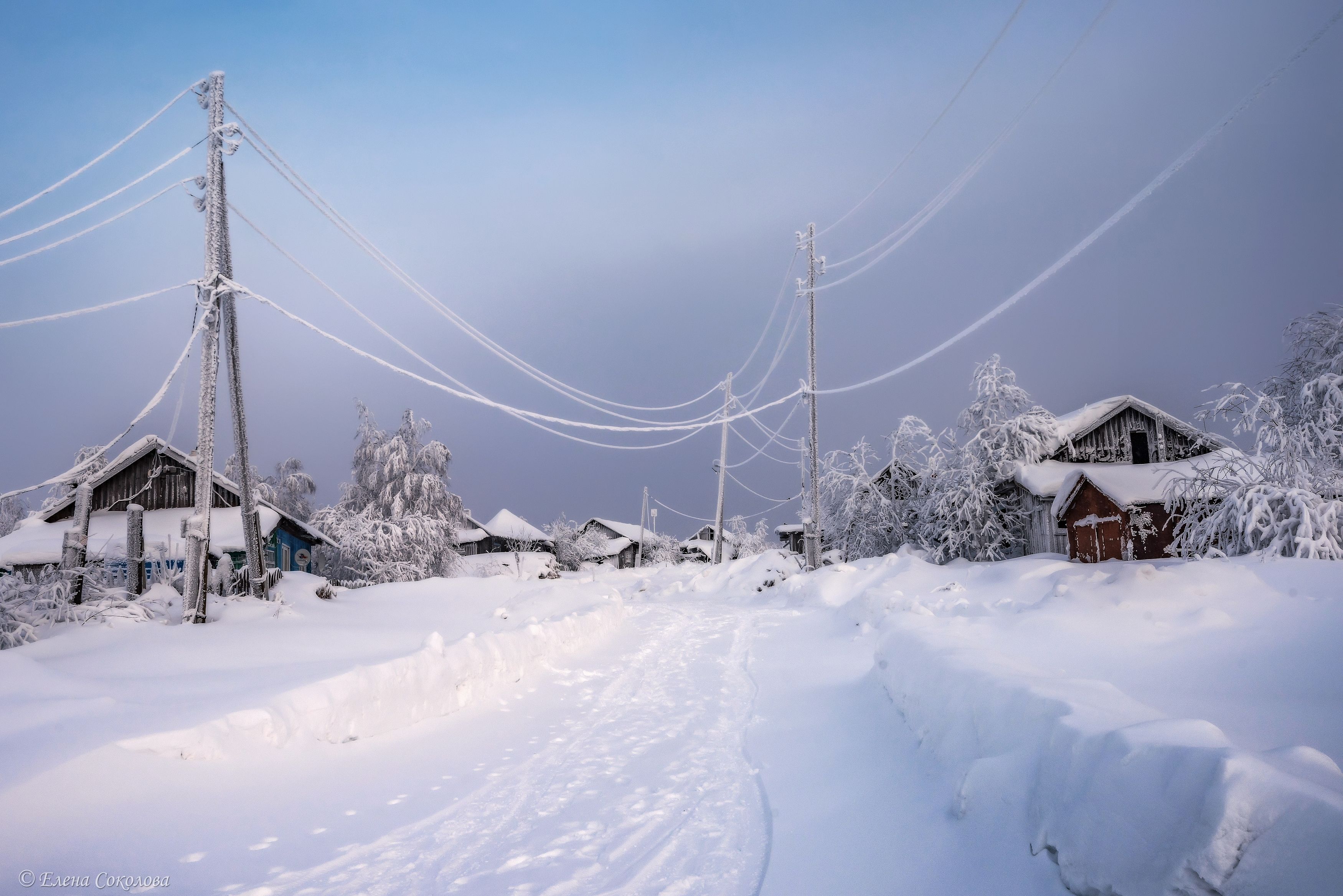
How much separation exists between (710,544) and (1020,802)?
83.5m

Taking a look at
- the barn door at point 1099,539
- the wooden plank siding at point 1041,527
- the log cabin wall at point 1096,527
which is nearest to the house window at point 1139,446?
the wooden plank siding at point 1041,527

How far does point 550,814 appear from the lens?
4523 mm

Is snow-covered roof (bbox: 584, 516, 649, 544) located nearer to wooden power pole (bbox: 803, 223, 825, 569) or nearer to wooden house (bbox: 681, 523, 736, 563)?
wooden house (bbox: 681, 523, 736, 563)

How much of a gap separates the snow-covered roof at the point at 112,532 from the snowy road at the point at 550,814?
18.1m

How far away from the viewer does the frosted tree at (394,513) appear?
36500 mm

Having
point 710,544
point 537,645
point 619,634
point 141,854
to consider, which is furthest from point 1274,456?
point 710,544

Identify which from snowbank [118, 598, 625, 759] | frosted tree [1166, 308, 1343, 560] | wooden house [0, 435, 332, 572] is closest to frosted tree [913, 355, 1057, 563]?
frosted tree [1166, 308, 1343, 560]

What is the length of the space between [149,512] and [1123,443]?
126 feet

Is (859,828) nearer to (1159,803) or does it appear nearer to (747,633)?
(1159,803)

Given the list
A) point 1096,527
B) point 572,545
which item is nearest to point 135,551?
point 1096,527

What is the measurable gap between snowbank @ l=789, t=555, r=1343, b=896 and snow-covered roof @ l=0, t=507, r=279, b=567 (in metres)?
20.8

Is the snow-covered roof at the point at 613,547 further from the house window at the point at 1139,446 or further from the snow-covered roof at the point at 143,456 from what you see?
the house window at the point at 1139,446

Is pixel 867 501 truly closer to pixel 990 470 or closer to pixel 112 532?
pixel 990 470

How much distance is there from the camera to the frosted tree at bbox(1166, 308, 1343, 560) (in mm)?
12648
